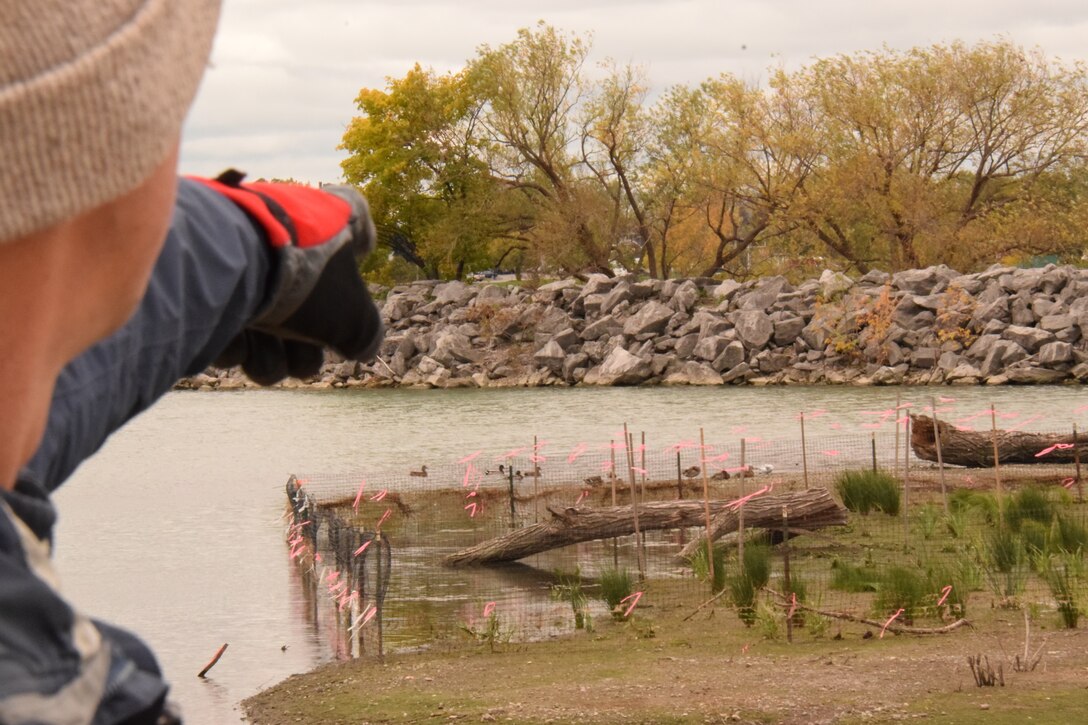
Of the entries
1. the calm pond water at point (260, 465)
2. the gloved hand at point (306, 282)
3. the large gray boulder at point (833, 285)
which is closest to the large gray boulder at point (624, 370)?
the calm pond water at point (260, 465)

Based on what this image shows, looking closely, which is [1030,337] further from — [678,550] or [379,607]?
[379,607]

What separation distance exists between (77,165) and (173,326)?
356mm

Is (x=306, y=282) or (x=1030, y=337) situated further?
(x=1030, y=337)

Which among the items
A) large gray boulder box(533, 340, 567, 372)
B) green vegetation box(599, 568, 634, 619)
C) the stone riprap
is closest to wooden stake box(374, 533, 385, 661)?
green vegetation box(599, 568, 634, 619)

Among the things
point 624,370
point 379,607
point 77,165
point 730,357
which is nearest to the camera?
point 77,165

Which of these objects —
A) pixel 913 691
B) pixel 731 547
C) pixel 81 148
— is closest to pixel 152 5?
pixel 81 148

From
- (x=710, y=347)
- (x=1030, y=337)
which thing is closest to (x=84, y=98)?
(x=1030, y=337)

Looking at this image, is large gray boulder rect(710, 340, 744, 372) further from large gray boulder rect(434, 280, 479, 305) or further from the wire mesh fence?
the wire mesh fence

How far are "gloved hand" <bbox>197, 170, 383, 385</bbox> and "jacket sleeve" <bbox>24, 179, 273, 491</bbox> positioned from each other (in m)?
0.01

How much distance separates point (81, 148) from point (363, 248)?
49 centimetres

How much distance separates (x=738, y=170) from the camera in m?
51.4

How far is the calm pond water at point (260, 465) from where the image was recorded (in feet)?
47.2

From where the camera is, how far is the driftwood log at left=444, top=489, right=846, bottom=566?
1619 centimetres

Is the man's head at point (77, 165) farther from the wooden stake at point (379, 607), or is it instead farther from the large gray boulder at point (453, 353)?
the large gray boulder at point (453, 353)
